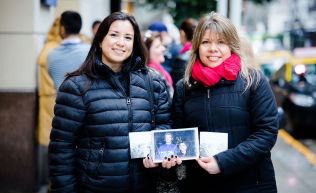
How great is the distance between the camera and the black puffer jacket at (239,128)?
249 centimetres

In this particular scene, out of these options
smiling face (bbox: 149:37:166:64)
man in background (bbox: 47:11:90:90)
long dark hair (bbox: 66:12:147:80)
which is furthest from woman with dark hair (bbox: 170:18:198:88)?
long dark hair (bbox: 66:12:147:80)

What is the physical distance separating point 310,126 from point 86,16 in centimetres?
549

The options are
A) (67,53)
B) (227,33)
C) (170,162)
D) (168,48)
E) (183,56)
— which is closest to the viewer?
(170,162)

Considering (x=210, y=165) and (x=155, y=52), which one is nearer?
(x=210, y=165)

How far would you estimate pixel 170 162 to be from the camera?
2484mm

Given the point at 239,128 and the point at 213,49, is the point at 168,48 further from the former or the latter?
the point at 239,128

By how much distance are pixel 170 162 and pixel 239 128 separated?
51cm

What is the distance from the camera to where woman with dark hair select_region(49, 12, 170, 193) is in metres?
2.52

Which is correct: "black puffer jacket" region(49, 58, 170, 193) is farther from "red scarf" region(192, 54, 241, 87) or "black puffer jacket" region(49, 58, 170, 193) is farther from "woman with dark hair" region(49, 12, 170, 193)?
"red scarf" region(192, 54, 241, 87)

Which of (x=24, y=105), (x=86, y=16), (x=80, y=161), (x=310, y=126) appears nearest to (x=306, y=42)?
(x=310, y=126)

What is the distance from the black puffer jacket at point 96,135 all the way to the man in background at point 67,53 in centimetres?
196

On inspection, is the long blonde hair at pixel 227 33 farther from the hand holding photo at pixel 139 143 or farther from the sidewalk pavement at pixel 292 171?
the sidewalk pavement at pixel 292 171

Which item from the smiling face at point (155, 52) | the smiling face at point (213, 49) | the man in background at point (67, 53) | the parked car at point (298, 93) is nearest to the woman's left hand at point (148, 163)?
the smiling face at point (213, 49)

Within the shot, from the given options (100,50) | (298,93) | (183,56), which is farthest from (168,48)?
(100,50)
